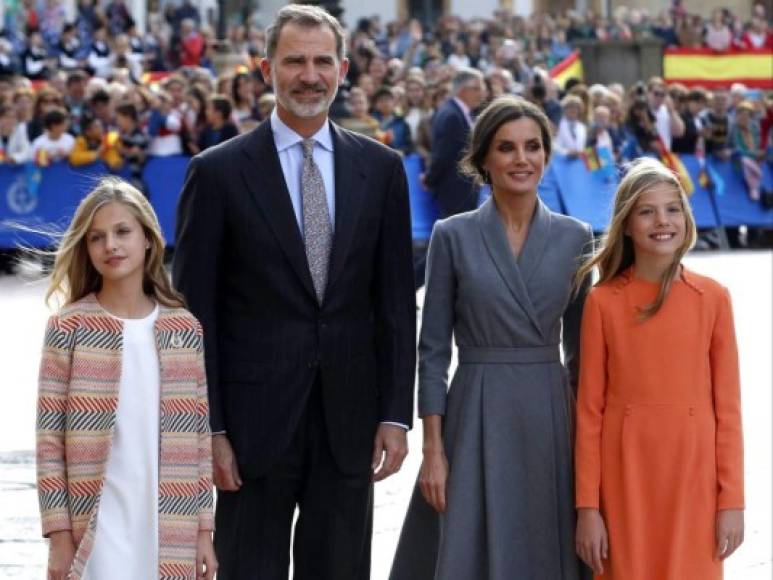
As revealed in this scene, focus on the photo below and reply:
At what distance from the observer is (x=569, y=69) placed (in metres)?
29.9

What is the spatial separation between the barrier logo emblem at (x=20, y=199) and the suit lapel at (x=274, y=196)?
12979 mm

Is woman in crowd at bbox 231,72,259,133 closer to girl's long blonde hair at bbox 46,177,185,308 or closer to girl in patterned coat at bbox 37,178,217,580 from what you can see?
girl's long blonde hair at bbox 46,177,185,308

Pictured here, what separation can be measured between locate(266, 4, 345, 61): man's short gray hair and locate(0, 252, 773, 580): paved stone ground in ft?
7.40

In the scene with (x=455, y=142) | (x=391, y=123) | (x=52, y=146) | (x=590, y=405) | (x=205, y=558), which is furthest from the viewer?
(x=391, y=123)

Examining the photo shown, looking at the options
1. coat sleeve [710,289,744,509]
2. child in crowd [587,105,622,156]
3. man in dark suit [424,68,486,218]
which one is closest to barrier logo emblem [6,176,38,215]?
child in crowd [587,105,622,156]

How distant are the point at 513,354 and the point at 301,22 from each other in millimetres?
1012

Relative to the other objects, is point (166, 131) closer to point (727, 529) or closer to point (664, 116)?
point (664, 116)

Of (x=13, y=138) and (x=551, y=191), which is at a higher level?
(x=13, y=138)

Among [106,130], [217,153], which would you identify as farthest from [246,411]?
[106,130]

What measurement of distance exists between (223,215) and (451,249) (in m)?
0.64

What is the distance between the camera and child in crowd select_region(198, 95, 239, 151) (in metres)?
16.2

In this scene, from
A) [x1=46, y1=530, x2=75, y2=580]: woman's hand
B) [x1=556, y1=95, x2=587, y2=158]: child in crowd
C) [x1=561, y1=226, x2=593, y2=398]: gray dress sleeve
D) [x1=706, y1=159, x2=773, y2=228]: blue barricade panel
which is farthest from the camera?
[x1=706, y1=159, x2=773, y2=228]: blue barricade panel

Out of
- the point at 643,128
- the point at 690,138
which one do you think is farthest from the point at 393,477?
the point at 690,138

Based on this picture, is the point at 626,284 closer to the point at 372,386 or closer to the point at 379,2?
the point at 372,386
